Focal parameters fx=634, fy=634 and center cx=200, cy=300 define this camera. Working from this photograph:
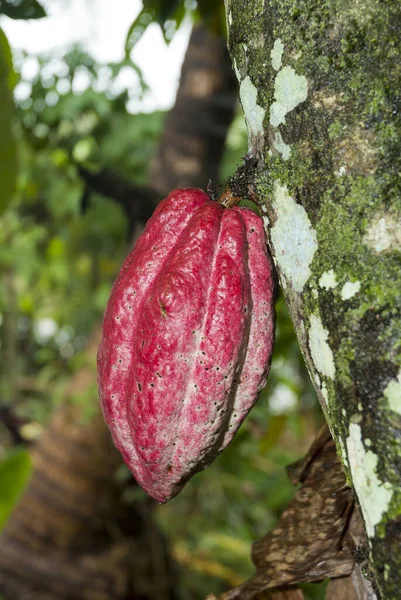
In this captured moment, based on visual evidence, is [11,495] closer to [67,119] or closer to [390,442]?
[390,442]

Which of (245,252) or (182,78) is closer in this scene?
(245,252)

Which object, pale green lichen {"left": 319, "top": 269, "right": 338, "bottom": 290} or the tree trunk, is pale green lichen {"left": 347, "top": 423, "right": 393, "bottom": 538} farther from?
the tree trunk

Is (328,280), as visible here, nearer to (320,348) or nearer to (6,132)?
(320,348)

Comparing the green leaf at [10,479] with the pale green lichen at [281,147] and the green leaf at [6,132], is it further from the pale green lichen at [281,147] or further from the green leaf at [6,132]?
the pale green lichen at [281,147]

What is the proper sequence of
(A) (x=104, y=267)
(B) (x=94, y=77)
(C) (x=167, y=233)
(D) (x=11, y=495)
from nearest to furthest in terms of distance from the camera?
1. (C) (x=167, y=233)
2. (D) (x=11, y=495)
3. (B) (x=94, y=77)
4. (A) (x=104, y=267)

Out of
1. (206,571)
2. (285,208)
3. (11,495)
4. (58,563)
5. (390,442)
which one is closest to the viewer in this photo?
(390,442)

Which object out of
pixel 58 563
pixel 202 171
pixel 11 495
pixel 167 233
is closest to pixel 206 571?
pixel 58 563

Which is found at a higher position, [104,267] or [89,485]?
[104,267]

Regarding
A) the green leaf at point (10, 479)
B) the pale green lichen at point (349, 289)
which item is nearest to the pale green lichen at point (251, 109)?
the pale green lichen at point (349, 289)
